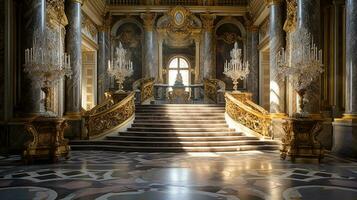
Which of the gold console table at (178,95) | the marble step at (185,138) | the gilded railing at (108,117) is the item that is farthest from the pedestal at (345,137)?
the gold console table at (178,95)

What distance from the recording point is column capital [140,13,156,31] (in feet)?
59.1

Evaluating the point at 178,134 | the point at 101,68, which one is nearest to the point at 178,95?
the point at 101,68

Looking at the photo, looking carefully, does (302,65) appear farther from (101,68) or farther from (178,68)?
(178,68)

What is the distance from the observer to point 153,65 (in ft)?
59.7

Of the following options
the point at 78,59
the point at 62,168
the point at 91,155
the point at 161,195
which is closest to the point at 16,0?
the point at 78,59

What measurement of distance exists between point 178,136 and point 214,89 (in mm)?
6273

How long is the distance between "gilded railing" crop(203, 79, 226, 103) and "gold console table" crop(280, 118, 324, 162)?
8.29m

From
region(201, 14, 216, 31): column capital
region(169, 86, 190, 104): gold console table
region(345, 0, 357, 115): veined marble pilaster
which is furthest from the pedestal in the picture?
region(201, 14, 216, 31): column capital

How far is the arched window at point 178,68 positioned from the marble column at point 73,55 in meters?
9.20

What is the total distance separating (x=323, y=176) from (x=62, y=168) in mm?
4865

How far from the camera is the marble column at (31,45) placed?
9172 mm

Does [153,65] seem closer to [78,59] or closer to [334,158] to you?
[78,59]

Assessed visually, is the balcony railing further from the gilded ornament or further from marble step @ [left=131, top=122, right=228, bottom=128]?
marble step @ [left=131, top=122, right=228, bottom=128]

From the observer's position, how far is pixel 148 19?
59.2 feet
